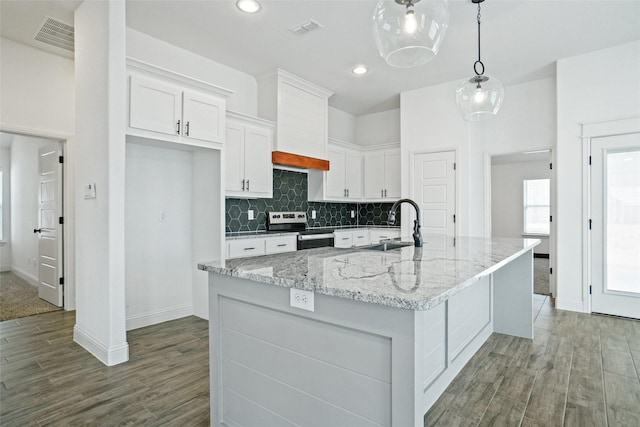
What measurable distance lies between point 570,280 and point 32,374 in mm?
5217

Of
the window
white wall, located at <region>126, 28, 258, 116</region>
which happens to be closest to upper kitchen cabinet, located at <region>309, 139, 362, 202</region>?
white wall, located at <region>126, 28, 258, 116</region>

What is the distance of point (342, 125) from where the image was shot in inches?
240

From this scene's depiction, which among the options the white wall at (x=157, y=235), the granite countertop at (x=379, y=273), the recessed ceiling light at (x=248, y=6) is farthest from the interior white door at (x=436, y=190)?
the white wall at (x=157, y=235)

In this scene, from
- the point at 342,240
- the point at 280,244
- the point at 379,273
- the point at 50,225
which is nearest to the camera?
the point at 379,273

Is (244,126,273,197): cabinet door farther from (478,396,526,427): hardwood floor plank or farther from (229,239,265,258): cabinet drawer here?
(478,396,526,427): hardwood floor plank

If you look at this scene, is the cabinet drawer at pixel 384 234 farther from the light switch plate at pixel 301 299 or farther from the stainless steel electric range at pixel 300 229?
the light switch plate at pixel 301 299

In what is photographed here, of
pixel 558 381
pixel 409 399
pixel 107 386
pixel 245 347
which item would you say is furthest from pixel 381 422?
pixel 107 386

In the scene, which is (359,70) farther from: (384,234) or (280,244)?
(384,234)

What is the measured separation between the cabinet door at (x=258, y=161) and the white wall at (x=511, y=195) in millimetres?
7297

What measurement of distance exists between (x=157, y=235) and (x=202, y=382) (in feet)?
6.02

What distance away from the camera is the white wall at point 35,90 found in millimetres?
3506

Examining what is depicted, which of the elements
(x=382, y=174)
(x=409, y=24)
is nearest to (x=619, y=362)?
(x=409, y=24)

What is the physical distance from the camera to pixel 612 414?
6.36ft

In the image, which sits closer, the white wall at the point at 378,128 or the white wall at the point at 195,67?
the white wall at the point at 195,67
